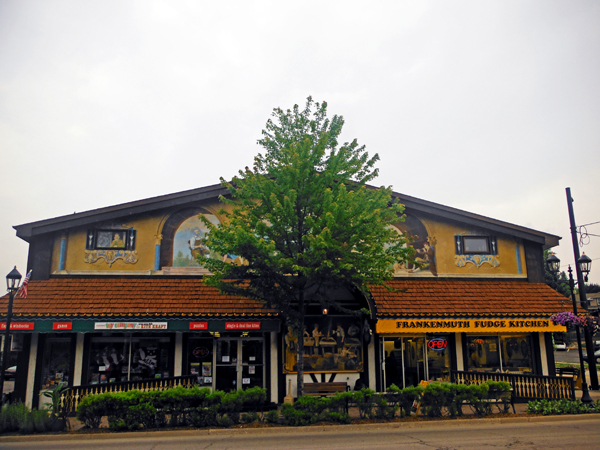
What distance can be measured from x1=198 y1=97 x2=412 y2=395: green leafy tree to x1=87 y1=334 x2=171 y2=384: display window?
4.09 m

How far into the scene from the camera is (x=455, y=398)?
43.5ft

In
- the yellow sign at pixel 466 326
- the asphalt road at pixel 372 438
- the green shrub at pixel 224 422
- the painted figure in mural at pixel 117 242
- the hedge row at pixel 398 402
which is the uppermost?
the painted figure in mural at pixel 117 242

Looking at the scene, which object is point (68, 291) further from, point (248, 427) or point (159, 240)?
point (248, 427)

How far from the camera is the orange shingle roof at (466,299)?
16.3 metres

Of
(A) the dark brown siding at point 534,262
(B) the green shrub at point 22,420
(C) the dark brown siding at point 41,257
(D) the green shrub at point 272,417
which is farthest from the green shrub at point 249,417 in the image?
(A) the dark brown siding at point 534,262

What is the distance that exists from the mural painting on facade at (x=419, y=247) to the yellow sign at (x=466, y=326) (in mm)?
2497

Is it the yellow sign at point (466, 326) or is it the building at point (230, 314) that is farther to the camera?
the yellow sign at point (466, 326)

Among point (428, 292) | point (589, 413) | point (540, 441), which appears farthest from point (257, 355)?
point (589, 413)

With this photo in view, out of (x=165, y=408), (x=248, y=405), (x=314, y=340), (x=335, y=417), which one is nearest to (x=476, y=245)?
(x=314, y=340)

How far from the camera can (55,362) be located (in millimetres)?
15711

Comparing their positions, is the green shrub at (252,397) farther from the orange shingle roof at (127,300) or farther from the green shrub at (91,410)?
the green shrub at (91,410)

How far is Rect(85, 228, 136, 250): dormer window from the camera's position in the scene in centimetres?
1697

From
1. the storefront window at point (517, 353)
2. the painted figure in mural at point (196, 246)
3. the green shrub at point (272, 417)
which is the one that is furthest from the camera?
the storefront window at point (517, 353)

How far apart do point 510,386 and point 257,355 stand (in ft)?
26.5
